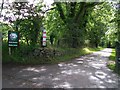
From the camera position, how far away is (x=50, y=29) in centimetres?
2577

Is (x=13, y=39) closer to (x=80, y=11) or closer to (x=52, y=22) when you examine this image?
(x=80, y=11)

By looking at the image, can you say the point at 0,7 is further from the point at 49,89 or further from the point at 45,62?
the point at 49,89

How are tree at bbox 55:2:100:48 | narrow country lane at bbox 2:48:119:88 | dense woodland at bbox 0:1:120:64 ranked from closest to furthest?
narrow country lane at bbox 2:48:119:88
dense woodland at bbox 0:1:120:64
tree at bbox 55:2:100:48

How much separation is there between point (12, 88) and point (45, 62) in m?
6.61

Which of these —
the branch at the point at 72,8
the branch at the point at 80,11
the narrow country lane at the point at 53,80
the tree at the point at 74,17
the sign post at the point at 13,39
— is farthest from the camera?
the branch at the point at 72,8

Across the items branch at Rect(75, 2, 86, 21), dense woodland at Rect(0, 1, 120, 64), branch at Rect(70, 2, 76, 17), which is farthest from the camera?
branch at Rect(70, 2, 76, 17)

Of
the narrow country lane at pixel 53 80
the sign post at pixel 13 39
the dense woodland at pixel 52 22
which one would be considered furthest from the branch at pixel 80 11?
the narrow country lane at pixel 53 80

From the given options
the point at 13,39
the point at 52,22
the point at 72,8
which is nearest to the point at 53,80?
the point at 13,39

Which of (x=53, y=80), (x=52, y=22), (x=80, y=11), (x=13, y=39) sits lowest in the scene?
(x=53, y=80)

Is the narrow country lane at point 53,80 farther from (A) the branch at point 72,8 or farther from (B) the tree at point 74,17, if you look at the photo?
(A) the branch at point 72,8

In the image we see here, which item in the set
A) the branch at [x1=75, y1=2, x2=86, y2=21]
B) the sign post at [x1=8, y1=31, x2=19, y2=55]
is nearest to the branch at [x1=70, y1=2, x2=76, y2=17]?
the branch at [x1=75, y1=2, x2=86, y2=21]

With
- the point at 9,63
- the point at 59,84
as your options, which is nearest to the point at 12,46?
the point at 9,63

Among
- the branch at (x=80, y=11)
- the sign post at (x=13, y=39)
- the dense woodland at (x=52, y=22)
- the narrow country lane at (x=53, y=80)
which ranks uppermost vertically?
the branch at (x=80, y=11)

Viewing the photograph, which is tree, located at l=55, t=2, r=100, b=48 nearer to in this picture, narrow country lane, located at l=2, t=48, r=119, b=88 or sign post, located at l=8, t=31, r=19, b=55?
sign post, located at l=8, t=31, r=19, b=55
